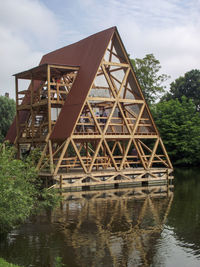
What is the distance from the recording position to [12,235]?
50.7 feet

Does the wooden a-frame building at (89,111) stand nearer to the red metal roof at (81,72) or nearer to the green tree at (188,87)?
the red metal roof at (81,72)

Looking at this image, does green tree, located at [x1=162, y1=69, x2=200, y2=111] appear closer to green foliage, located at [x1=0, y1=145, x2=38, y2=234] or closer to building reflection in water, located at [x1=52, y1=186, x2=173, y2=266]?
building reflection in water, located at [x1=52, y1=186, x2=173, y2=266]

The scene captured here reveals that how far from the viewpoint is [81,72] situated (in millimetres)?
32094

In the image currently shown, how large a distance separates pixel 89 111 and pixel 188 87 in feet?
126

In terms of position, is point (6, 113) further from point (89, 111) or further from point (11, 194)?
point (11, 194)

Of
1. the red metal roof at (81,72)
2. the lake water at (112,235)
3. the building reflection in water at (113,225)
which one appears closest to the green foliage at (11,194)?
the lake water at (112,235)

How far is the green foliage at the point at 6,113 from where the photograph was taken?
5444 cm

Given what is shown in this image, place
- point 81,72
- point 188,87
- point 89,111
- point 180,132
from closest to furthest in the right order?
point 81,72, point 89,111, point 180,132, point 188,87

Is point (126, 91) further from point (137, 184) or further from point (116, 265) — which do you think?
point (116, 265)

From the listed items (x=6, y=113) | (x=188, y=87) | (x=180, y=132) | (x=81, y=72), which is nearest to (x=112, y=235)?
(x=81, y=72)

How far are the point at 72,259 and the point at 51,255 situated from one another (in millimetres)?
796

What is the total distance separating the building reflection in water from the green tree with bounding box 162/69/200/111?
140ft

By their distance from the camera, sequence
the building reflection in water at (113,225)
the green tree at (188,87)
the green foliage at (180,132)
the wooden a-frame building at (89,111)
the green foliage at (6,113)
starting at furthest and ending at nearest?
the green tree at (188,87) → the green foliage at (6,113) → the green foliage at (180,132) → the wooden a-frame building at (89,111) → the building reflection in water at (113,225)

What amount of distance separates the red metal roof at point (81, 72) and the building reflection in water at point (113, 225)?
195 inches
